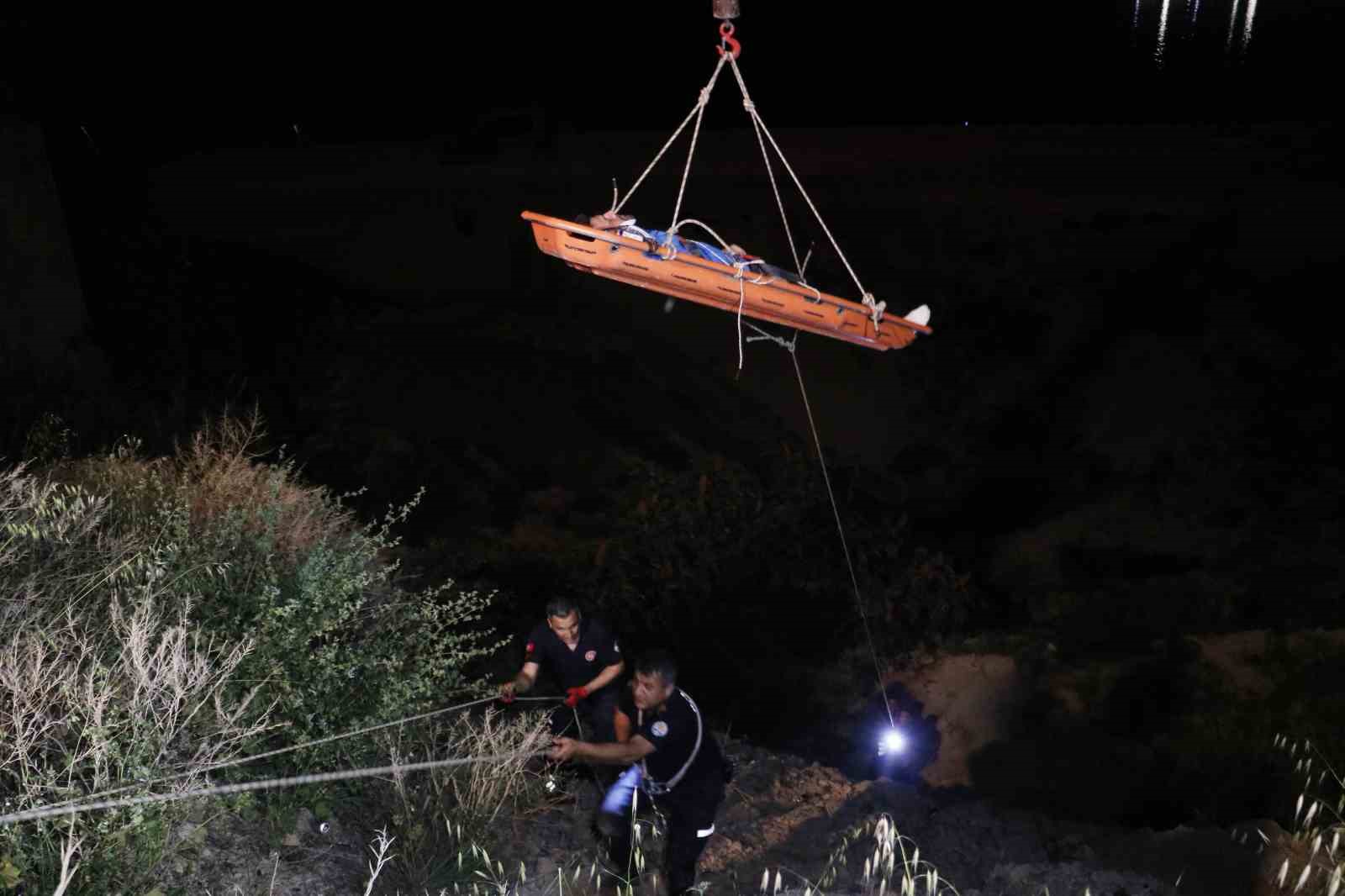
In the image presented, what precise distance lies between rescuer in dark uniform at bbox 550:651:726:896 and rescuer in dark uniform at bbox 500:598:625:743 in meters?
1.03

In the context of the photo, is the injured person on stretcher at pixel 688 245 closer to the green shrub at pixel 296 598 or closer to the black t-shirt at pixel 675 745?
the green shrub at pixel 296 598

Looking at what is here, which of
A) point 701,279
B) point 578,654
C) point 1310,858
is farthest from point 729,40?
point 1310,858

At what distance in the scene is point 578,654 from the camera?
19.2 ft

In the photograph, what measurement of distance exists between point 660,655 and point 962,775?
5.51m

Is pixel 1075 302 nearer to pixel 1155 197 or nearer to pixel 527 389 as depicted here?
pixel 1155 197

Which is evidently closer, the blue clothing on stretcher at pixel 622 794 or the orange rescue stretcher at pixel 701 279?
the blue clothing on stretcher at pixel 622 794

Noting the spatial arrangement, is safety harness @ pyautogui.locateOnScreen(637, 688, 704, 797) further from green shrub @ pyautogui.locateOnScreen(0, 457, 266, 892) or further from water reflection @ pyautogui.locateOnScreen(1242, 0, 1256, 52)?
water reflection @ pyautogui.locateOnScreen(1242, 0, 1256, 52)

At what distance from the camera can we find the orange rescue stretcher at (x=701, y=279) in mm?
4984

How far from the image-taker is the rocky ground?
4.27 metres

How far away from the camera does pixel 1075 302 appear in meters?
16.3

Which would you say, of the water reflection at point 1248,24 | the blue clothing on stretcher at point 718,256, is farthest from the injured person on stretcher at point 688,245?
the water reflection at point 1248,24

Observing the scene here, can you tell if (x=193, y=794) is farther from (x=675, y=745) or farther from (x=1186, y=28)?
(x=1186, y=28)

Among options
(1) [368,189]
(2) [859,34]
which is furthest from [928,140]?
(1) [368,189]

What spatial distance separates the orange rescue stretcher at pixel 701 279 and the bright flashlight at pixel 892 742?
11.0ft
